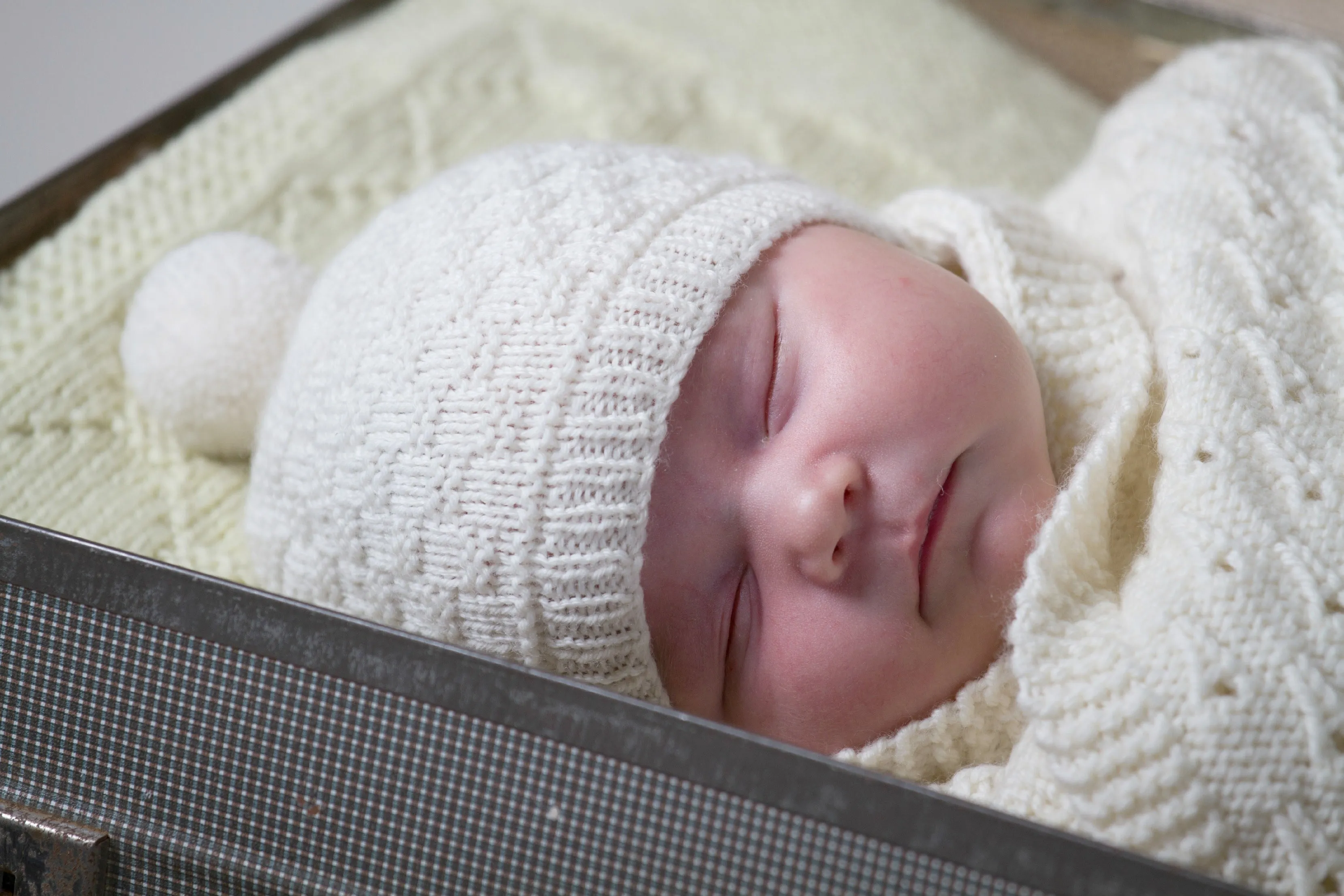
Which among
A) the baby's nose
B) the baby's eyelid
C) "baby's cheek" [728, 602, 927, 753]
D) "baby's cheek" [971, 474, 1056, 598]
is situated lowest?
"baby's cheek" [728, 602, 927, 753]

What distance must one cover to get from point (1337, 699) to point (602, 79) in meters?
1.04

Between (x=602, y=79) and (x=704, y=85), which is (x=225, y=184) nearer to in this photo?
(x=602, y=79)

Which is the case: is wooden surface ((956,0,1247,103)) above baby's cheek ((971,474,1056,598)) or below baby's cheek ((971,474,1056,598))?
above

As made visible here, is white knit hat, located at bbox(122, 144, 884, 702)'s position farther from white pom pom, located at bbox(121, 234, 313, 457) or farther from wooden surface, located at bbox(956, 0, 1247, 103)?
wooden surface, located at bbox(956, 0, 1247, 103)

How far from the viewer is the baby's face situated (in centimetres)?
78

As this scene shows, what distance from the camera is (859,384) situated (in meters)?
0.79

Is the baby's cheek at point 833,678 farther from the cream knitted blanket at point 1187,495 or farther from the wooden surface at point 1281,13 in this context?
the wooden surface at point 1281,13

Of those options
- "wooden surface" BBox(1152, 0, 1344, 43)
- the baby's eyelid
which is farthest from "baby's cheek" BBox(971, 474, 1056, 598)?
"wooden surface" BBox(1152, 0, 1344, 43)

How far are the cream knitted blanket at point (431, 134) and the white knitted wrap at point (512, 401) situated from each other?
25 cm

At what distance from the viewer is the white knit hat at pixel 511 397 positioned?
0.78 meters

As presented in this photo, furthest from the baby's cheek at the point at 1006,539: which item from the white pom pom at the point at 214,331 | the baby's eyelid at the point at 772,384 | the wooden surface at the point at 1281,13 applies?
the wooden surface at the point at 1281,13

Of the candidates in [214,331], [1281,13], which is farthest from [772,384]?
[1281,13]

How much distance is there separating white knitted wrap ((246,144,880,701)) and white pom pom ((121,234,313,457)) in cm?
9

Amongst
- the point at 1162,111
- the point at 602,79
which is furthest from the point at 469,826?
the point at 602,79
